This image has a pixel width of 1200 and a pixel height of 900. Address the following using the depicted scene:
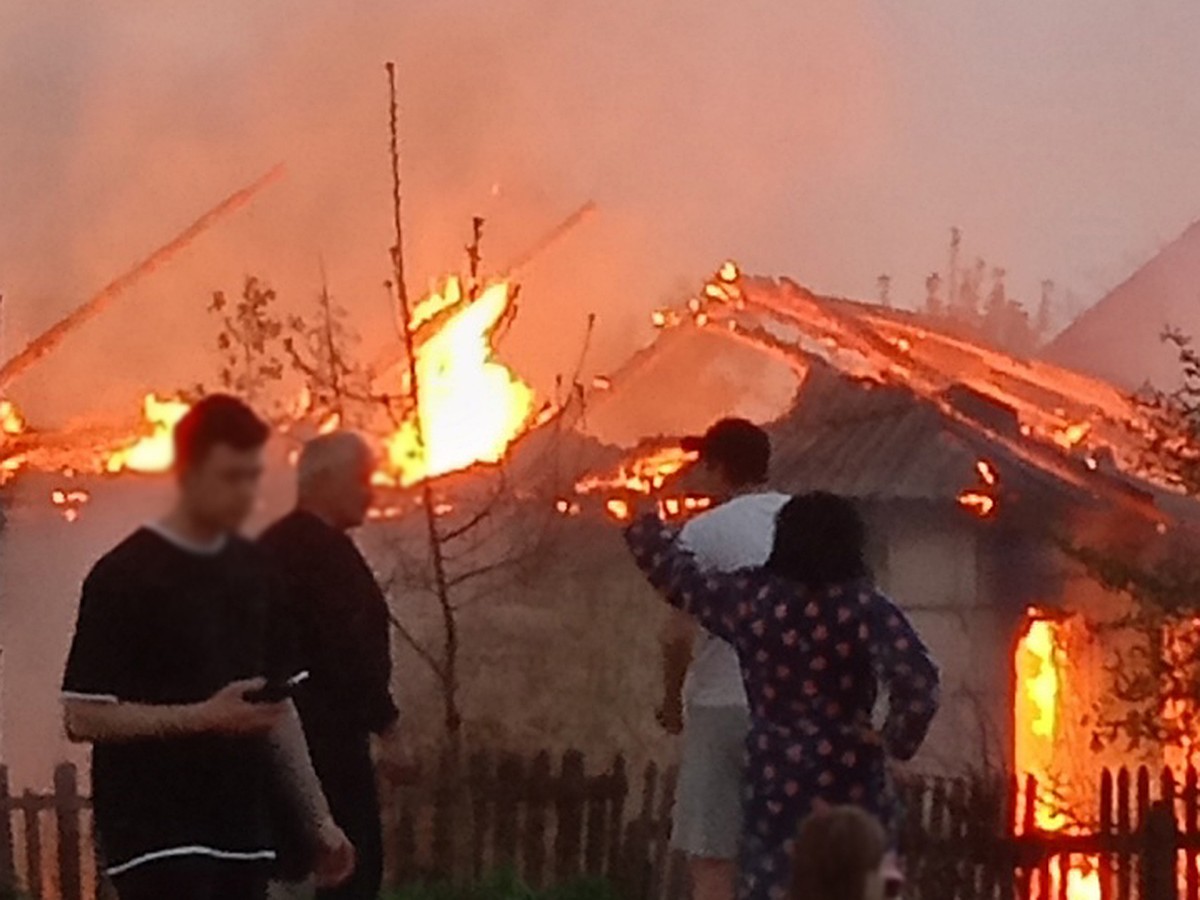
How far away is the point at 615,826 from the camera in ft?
29.0

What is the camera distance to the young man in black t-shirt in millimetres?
3717

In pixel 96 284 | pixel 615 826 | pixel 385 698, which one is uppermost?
pixel 96 284

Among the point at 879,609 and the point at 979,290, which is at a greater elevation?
Answer: the point at 979,290

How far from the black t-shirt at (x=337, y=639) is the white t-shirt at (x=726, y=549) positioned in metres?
1.19

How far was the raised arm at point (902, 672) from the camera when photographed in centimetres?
539

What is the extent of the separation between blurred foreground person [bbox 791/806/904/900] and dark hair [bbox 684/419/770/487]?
215 cm

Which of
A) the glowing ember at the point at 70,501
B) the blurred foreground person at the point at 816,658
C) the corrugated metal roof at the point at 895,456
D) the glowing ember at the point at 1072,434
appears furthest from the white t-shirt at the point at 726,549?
the glowing ember at the point at 1072,434

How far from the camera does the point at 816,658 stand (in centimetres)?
541

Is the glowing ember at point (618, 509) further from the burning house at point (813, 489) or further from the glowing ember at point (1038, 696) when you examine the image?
the glowing ember at point (1038, 696)

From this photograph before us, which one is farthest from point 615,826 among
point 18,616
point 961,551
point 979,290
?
point 979,290

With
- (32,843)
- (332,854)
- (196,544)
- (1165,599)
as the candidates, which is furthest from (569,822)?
(196,544)

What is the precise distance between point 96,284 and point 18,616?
5484mm

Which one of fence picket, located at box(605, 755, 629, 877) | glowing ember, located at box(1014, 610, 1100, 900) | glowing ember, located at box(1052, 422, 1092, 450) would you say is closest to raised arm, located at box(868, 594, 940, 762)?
fence picket, located at box(605, 755, 629, 877)

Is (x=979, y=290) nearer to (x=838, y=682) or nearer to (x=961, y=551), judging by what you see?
(x=961, y=551)
